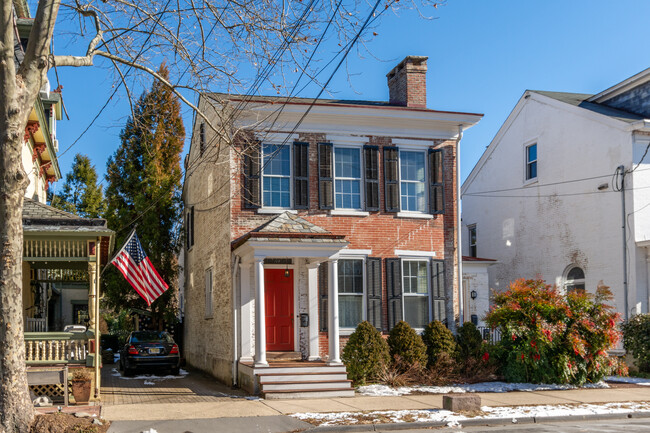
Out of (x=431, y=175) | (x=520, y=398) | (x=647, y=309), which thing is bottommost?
(x=520, y=398)

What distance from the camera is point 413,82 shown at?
779 inches

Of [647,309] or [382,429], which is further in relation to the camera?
[647,309]

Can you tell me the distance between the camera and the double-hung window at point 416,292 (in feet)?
59.9

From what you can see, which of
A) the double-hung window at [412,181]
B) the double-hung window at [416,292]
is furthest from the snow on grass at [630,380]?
the double-hung window at [412,181]

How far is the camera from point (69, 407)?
1307 cm

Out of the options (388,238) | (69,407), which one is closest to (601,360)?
(388,238)

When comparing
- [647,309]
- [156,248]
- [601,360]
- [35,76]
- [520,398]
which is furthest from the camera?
[156,248]

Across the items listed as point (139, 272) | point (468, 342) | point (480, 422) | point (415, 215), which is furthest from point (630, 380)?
point (139, 272)

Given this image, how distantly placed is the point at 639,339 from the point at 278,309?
9212 mm

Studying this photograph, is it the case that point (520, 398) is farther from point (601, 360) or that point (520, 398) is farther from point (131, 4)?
point (131, 4)

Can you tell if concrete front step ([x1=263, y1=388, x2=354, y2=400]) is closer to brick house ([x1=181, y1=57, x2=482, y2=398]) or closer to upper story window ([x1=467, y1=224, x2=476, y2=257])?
brick house ([x1=181, y1=57, x2=482, y2=398])

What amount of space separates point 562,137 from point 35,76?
17463 mm

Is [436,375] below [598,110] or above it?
below

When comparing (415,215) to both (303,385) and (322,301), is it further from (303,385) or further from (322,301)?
(303,385)
